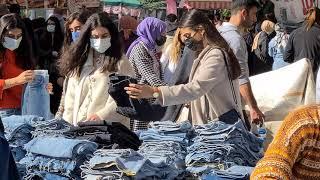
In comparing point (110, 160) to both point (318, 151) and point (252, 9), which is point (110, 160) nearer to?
point (318, 151)

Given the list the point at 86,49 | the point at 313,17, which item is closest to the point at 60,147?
the point at 86,49

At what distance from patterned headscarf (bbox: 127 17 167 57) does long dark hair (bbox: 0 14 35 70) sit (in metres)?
0.82

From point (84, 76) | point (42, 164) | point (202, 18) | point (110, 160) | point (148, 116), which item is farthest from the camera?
point (84, 76)

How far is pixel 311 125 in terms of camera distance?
2307 mm

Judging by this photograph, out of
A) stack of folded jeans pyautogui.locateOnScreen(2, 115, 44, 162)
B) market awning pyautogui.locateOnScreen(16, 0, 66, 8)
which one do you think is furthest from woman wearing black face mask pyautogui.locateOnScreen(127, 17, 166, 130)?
market awning pyautogui.locateOnScreen(16, 0, 66, 8)

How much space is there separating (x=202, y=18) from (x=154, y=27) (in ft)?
5.34

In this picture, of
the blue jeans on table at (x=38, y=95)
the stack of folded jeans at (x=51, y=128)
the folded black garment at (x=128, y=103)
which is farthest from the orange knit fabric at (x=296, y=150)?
the blue jeans on table at (x=38, y=95)

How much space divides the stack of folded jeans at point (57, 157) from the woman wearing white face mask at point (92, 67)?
3.39 ft

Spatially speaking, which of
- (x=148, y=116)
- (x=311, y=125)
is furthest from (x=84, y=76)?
(x=311, y=125)

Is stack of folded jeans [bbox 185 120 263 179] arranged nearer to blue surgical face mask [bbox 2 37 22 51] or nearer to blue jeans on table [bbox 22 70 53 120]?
blue jeans on table [bbox 22 70 53 120]

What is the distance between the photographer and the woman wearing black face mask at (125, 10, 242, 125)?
398 cm

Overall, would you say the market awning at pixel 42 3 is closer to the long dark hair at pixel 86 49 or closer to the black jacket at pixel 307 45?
the black jacket at pixel 307 45

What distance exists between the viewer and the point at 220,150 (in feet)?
11.1

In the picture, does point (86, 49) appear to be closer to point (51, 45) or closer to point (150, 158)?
point (150, 158)
